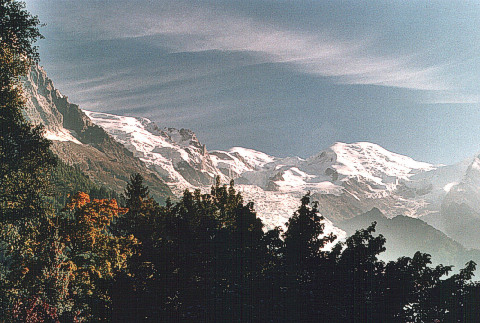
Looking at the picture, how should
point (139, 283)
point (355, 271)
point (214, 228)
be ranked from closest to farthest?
point (139, 283) → point (355, 271) → point (214, 228)

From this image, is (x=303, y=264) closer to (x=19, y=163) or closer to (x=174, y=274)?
(x=174, y=274)

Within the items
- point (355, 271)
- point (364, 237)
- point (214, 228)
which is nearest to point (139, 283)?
point (214, 228)

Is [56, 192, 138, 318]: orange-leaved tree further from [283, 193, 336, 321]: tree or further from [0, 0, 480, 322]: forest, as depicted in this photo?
[283, 193, 336, 321]: tree

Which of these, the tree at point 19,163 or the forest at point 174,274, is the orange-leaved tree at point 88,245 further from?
the tree at point 19,163

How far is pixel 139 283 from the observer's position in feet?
53.8

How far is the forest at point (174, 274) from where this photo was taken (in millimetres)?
15234

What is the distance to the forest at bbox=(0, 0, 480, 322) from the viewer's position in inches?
600

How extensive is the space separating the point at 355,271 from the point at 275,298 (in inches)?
192

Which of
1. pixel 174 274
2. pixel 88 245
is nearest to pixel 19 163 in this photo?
pixel 88 245

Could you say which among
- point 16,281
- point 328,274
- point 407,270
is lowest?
point 16,281

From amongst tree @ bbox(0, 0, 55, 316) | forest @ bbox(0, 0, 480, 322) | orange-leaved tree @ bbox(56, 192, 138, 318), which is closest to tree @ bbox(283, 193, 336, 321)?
forest @ bbox(0, 0, 480, 322)

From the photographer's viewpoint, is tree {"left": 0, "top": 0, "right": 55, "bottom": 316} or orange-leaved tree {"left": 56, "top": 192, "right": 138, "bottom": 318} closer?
tree {"left": 0, "top": 0, "right": 55, "bottom": 316}

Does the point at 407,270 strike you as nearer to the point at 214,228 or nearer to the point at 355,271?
the point at 355,271

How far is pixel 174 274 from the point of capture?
16984 mm
